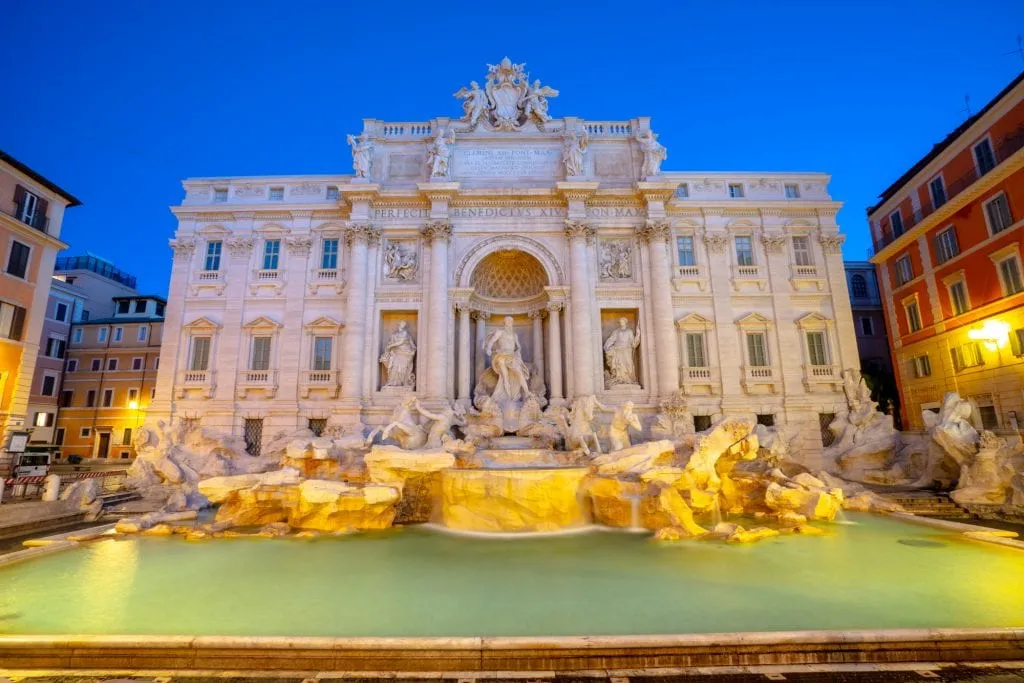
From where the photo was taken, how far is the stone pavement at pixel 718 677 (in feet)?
14.9

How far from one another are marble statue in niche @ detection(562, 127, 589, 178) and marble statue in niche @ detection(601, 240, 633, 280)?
11.6ft

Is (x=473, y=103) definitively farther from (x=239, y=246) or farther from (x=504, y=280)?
(x=239, y=246)

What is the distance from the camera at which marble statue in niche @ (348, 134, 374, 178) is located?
21487 mm

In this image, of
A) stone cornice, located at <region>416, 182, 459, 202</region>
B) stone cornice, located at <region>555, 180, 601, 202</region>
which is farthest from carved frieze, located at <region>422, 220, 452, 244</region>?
stone cornice, located at <region>555, 180, 601, 202</region>

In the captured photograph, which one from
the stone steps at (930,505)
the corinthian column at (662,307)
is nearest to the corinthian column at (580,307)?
the corinthian column at (662,307)

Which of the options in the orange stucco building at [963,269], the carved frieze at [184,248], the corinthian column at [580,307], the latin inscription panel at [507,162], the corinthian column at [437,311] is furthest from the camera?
the latin inscription panel at [507,162]

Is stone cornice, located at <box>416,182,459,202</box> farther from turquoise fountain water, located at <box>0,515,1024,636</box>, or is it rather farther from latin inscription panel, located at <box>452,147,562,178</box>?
turquoise fountain water, located at <box>0,515,1024,636</box>

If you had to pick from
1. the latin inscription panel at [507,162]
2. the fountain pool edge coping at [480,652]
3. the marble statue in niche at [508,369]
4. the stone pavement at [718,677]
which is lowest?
the stone pavement at [718,677]

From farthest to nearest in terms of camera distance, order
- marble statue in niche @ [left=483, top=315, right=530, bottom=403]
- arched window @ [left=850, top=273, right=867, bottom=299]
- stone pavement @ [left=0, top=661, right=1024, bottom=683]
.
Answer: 1. arched window @ [left=850, top=273, right=867, bottom=299]
2. marble statue in niche @ [left=483, top=315, right=530, bottom=403]
3. stone pavement @ [left=0, top=661, right=1024, bottom=683]

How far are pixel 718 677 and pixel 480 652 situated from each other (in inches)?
92.5

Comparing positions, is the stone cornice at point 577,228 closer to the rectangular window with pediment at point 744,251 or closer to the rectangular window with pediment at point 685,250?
the rectangular window with pediment at point 685,250

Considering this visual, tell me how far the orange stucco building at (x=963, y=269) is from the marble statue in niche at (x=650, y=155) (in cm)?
1215

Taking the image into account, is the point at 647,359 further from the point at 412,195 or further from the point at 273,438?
the point at 273,438

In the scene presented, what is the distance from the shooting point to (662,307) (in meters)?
20.5
